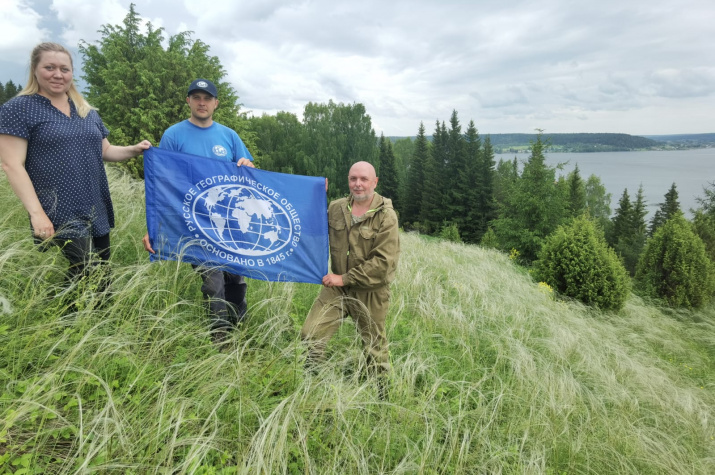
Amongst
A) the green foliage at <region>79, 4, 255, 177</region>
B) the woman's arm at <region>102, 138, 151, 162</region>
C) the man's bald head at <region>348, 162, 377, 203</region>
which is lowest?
the man's bald head at <region>348, 162, 377, 203</region>

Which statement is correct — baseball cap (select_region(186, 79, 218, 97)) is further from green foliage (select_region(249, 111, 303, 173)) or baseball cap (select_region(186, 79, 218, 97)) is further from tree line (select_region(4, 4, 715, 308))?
green foliage (select_region(249, 111, 303, 173))

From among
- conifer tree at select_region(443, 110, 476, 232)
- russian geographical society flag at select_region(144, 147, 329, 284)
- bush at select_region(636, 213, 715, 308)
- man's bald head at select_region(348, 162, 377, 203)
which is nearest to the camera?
man's bald head at select_region(348, 162, 377, 203)

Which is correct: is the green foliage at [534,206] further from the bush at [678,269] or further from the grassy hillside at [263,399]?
the grassy hillside at [263,399]

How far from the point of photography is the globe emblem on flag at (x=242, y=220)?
3.09 meters

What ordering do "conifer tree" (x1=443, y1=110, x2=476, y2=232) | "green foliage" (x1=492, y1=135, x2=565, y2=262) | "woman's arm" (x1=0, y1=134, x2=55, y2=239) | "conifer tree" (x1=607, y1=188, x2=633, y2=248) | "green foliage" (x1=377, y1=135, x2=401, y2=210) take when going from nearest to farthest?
"woman's arm" (x1=0, y1=134, x2=55, y2=239), "green foliage" (x1=492, y1=135, x2=565, y2=262), "conifer tree" (x1=443, y1=110, x2=476, y2=232), "conifer tree" (x1=607, y1=188, x2=633, y2=248), "green foliage" (x1=377, y1=135, x2=401, y2=210)

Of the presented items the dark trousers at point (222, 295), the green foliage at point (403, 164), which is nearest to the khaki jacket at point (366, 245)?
the dark trousers at point (222, 295)

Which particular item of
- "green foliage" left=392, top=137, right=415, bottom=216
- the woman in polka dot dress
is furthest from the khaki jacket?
"green foliage" left=392, top=137, right=415, bottom=216

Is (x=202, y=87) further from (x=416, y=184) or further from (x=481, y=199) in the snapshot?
(x=416, y=184)

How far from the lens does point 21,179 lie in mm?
2188

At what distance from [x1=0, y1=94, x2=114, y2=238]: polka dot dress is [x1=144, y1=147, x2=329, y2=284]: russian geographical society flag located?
1.46 feet

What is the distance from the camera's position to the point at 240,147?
3338mm

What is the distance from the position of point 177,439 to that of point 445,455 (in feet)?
4.82

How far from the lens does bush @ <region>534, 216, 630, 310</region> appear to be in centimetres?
914

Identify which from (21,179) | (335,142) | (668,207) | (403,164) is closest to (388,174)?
(335,142)
